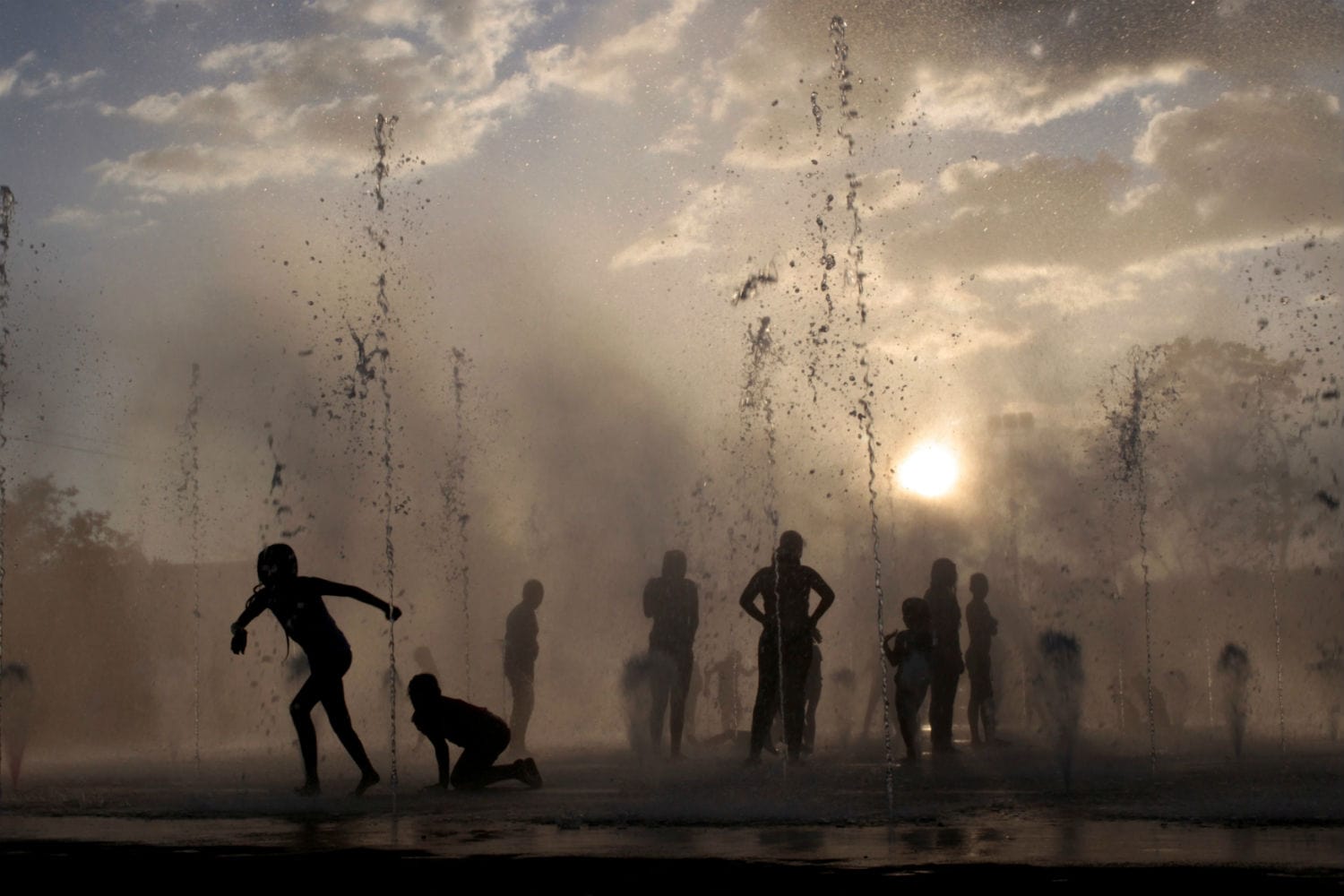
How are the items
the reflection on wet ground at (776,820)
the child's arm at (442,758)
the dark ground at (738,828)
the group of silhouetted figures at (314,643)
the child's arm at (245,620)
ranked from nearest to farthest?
the dark ground at (738,828), the reflection on wet ground at (776,820), the child's arm at (245,620), the group of silhouetted figures at (314,643), the child's arm at (442,758)

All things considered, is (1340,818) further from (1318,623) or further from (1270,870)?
(1318,623)

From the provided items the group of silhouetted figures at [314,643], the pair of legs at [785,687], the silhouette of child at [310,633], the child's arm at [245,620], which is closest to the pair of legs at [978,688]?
the pair of legs at [785,687]

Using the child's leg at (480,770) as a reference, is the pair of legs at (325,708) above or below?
above

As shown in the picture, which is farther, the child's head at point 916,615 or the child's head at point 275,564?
the child's head at point 916,615

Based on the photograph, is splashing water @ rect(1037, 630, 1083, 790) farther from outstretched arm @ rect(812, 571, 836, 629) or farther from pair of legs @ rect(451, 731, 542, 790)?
pair of legs @ rect(451, 731, 542, 790)

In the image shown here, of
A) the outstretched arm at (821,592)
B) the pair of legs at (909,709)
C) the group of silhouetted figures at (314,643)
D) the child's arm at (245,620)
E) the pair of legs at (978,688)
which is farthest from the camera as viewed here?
the pair of legs at (978,688)

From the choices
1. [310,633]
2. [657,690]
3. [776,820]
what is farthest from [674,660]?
[776,820]

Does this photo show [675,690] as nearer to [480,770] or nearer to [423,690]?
[480,770]

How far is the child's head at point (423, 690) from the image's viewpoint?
38.5ft

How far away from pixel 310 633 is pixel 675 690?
5663mm

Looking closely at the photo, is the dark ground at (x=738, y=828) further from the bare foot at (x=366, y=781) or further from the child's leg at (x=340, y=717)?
the child's leg at (x=340, y=717)

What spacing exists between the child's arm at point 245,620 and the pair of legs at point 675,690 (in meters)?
5.43

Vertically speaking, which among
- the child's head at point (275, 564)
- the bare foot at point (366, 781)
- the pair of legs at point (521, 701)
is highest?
the child's head at point (275, 564)

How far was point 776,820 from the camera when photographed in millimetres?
8836
